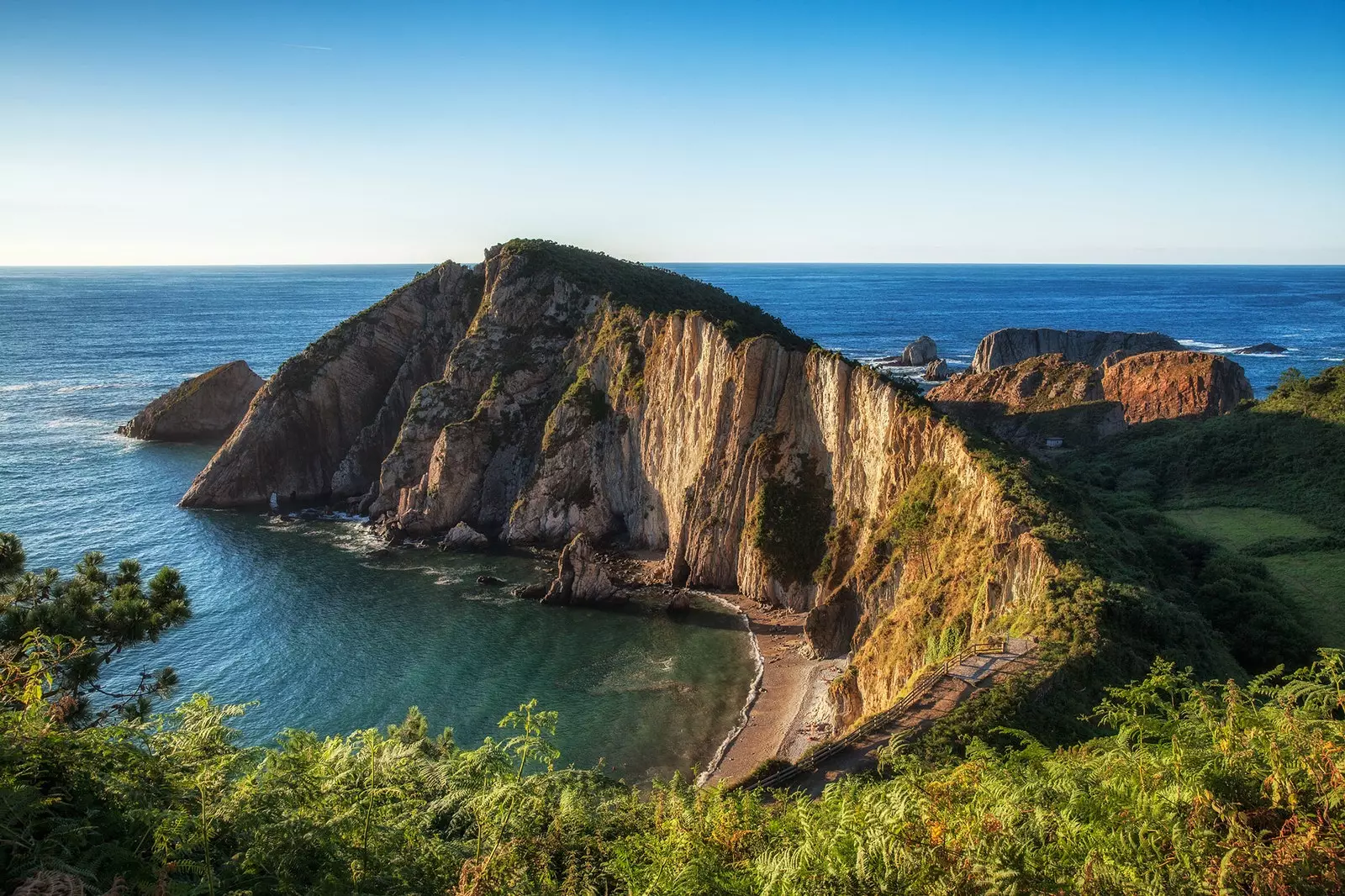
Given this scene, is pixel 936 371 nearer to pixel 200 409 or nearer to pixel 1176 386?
pixel 1176 386

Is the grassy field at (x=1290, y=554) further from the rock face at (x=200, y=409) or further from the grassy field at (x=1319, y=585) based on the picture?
the rock face at (x=200, y=409)

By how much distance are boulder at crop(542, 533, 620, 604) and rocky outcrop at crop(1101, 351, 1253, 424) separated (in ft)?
182

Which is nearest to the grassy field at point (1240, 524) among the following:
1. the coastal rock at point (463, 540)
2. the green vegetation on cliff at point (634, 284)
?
the green vegetation on cliff at point (634, 284)

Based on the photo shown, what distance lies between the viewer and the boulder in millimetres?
46812

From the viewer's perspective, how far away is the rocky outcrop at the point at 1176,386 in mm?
73188

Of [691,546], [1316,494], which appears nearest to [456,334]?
[691,546]

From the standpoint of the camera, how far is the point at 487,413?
199ft

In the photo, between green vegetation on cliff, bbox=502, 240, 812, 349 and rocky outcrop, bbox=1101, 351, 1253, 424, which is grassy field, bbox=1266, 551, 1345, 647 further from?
rocky outcrop, bbox=1101, 351, 1253, 424

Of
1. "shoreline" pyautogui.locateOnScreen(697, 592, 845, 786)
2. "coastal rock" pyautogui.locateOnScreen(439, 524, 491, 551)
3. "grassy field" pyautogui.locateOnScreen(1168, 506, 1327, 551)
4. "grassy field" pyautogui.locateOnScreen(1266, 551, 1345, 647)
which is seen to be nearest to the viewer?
"grassy field" pyautogui.locateOnScreen(1266, 551, 1345, 647)

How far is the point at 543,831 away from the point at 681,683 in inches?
1065

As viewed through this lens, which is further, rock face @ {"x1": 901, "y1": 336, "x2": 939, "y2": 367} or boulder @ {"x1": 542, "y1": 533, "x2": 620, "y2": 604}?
rock face @ {"x1": 901, "y1": 336, "x2": 939, "y2": 367}

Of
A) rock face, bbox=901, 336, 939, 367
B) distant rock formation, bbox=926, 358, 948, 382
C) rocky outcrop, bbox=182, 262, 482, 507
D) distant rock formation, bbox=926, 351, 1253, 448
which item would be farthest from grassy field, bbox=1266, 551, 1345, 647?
rock face, bbox=901, 336, 939, 367

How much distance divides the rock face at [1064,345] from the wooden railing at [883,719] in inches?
3454

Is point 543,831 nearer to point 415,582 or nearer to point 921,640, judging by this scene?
point 921,640
